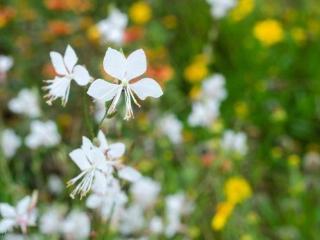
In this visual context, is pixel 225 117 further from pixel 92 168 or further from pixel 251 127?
pixel 92 168

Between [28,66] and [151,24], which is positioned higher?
[151,24]

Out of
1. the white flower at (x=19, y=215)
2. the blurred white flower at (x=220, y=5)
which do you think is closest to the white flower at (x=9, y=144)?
the blurred white flower at (x=220, y=5)

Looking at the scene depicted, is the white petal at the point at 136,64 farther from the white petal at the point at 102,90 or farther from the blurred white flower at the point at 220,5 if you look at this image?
the blurred white flower at the point at 220,5

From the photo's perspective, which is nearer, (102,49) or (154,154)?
(154,154)

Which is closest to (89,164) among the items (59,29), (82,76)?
(82,76)

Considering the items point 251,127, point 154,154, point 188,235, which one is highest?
point 251,127

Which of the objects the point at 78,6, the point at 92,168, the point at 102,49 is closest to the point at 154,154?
the point at 102,49
